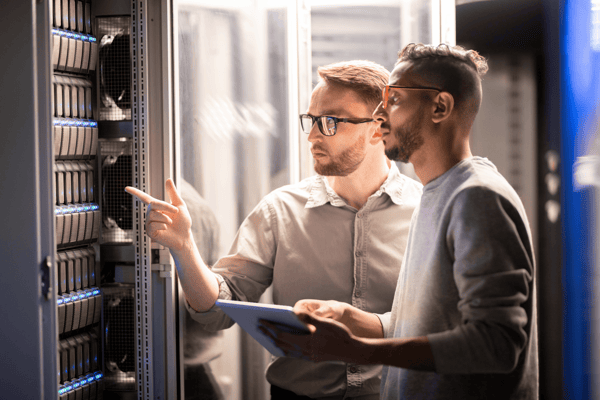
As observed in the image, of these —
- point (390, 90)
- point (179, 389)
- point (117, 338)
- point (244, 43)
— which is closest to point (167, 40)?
point (244, 43)

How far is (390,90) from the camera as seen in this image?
1534 mm

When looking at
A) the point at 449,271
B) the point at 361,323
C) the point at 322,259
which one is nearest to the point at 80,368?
the point at 322,259

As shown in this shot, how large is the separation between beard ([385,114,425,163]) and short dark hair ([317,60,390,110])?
380mm

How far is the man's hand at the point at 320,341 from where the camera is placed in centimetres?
135

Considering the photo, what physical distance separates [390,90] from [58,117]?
4.22 feet

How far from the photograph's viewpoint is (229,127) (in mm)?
2352

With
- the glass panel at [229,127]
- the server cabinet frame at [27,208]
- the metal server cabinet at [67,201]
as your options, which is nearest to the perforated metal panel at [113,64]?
the metal server cabinet at [67,201]

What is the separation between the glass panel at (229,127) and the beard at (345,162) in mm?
584

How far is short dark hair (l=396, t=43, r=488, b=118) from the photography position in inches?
56.8

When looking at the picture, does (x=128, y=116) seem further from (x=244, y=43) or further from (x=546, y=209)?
(x=546, y=209)

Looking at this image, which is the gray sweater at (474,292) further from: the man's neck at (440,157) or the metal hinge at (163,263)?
the metal hinge at (163,263)

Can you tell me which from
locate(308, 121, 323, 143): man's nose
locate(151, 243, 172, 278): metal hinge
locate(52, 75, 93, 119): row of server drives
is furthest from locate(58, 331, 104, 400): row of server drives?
locate(308, 121, 323, 143): man's nose

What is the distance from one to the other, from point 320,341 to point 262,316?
0.56ft

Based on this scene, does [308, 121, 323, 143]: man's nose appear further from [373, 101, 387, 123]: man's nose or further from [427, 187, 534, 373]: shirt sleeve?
[427, 187, 534, 373]: shirt sleeve
